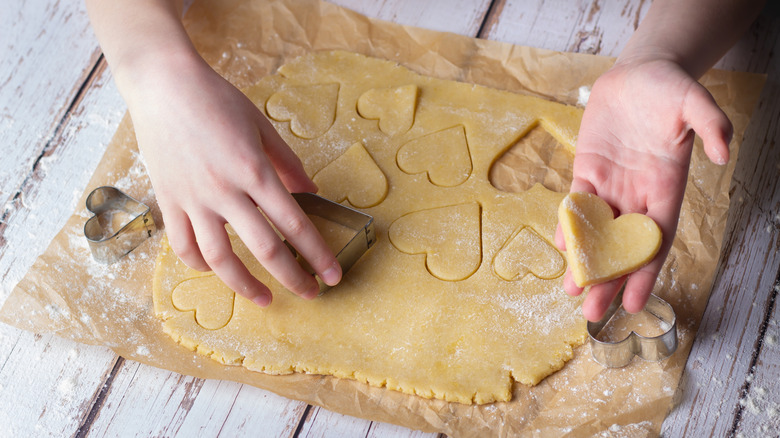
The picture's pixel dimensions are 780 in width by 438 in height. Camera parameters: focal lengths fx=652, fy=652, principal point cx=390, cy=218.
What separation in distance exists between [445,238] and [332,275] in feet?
0.83

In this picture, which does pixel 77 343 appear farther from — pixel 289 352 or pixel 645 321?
pixel 645 321

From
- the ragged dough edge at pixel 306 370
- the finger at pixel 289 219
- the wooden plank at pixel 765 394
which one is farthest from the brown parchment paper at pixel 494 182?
the finger at pixel 289 219

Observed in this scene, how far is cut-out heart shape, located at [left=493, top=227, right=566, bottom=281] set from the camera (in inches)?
48.9

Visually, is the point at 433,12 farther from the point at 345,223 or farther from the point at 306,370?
the point at 306,370

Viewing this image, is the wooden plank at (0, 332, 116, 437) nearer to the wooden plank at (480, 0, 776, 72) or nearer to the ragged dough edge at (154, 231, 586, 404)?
the ragged dough edge at (154, 231, 586, 404)

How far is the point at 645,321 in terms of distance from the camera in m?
1.21

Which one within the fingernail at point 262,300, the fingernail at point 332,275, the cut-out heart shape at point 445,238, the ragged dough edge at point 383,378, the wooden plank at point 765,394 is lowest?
the wooden plank at point 765,394

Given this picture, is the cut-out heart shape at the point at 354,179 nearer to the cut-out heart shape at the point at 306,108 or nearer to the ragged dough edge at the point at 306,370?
the cut-out heart shape at the point at 306,108

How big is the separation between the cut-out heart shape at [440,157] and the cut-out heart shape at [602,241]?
359 millimetres

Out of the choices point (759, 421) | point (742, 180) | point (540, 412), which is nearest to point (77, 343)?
point (540, 412)

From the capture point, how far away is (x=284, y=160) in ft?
4.09

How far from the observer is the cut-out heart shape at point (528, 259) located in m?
1.24

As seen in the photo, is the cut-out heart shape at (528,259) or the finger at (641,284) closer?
the finger at (641,284)

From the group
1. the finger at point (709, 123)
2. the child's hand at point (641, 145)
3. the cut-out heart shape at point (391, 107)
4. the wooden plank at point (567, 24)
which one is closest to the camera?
the finger at point (709, 123)
